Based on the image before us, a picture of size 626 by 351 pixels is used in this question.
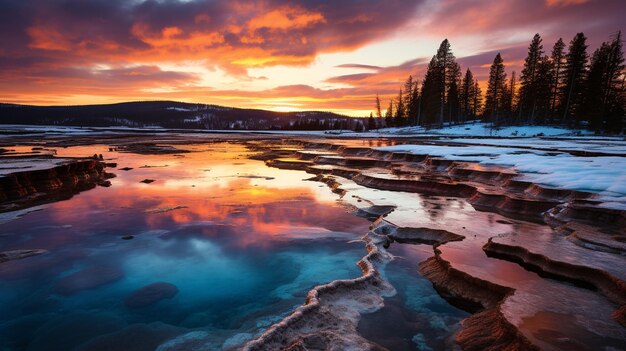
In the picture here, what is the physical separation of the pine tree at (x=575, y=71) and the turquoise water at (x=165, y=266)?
49636mm

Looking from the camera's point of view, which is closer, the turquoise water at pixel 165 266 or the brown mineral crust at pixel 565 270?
the brown mineral crust at pixel 565 270

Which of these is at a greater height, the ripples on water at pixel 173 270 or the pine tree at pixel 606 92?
the pine tree at pixel 606 92

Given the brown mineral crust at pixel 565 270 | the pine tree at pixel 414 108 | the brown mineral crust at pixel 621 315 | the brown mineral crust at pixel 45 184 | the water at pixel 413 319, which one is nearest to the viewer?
the brown mineral crust at pixel 621 315

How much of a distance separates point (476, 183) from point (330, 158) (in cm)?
1185

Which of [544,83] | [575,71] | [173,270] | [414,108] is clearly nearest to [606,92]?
[575,71]

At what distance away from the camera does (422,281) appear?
6781 mm

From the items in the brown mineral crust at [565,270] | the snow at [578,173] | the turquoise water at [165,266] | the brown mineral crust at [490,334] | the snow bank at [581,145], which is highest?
the snow bank at [581,145]

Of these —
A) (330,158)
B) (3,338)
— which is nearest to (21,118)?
(330,158)

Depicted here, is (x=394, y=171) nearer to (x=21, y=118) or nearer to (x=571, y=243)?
(x=571, y=243)

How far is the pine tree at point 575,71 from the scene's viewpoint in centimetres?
4694

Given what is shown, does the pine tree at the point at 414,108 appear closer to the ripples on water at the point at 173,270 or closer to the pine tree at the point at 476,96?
the pine tree at the point at 476,96

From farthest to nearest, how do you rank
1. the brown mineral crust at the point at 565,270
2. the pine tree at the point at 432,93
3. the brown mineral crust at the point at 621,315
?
the pine tree at the point at 432,93
the brown mineral crust at the point at 565,270
the brown mineral crust at the point at 621,315

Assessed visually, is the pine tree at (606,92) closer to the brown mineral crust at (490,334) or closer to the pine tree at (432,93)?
the pine tree at (432,93)

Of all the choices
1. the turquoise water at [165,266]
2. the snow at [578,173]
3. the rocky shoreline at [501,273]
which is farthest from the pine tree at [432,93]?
the turquoise water at [165,266]
